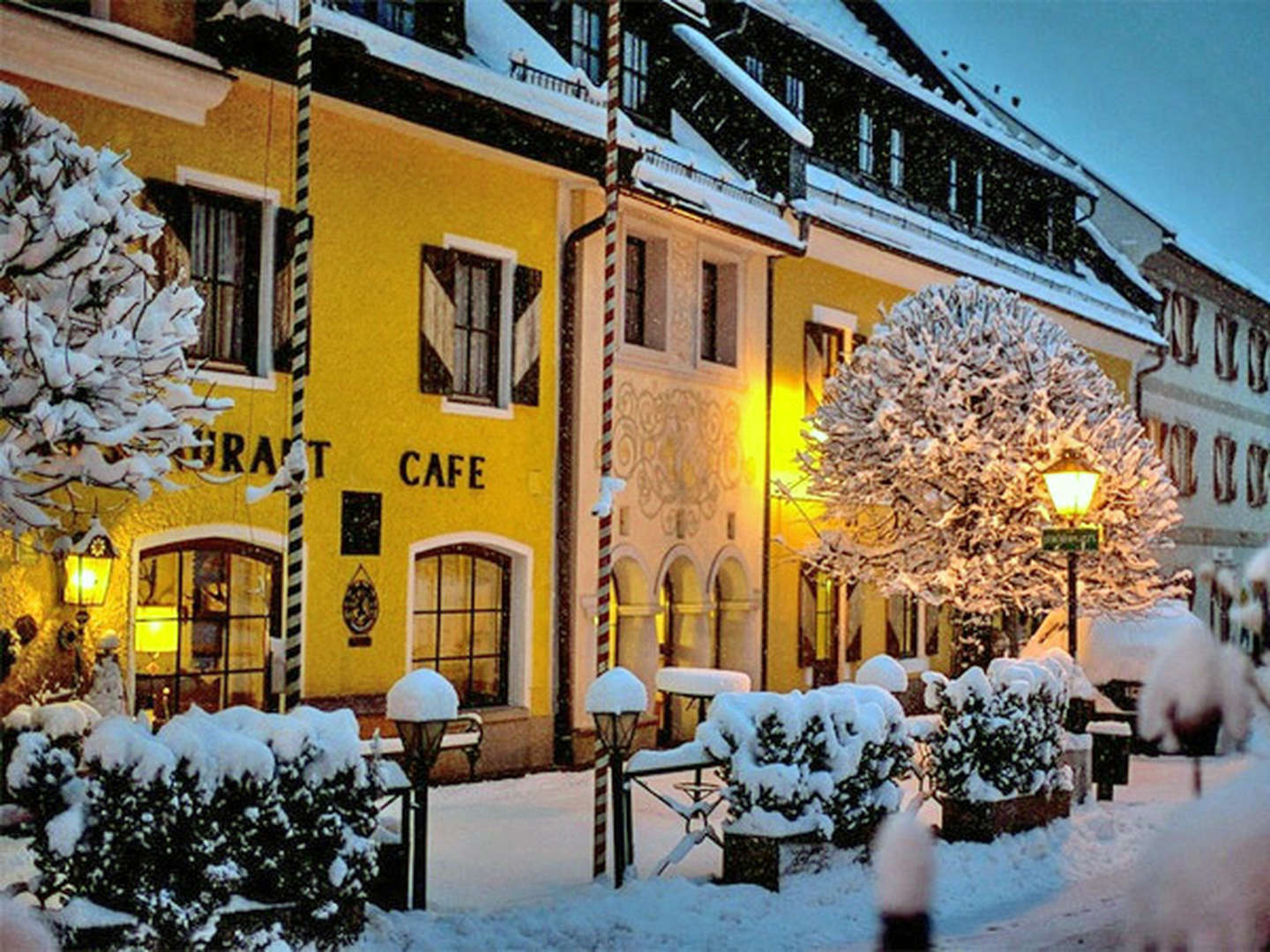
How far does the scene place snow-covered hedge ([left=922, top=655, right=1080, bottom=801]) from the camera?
479 inches

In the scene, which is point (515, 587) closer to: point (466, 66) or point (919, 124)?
point (466, 66)

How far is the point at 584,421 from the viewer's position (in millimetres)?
16578

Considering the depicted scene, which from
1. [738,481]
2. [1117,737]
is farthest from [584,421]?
[1117,737]

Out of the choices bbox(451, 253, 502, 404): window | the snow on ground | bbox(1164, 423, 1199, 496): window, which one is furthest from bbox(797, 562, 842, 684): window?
bbox(1164, 423, 1199, 496): window

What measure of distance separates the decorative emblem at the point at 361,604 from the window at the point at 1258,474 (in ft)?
96.3

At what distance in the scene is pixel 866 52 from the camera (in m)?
26.1

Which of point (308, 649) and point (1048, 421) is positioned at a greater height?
point (1048, 421)

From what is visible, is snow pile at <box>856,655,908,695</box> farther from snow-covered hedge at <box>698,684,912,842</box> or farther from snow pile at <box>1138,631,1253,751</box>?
snow pile at <box>1138,631,1253,751</box>

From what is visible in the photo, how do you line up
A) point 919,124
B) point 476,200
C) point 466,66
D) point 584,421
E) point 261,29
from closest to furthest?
point 261,29 → point 466,66 → point 476,200 → point 584,421 → point 919,124

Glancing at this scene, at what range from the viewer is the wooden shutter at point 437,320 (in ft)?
48.9

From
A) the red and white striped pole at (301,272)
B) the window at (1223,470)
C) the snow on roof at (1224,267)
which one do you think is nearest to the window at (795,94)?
the red and white striped pole at (301,272)

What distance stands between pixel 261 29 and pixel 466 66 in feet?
7.25

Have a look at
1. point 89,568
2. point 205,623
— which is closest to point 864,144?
point 205,623

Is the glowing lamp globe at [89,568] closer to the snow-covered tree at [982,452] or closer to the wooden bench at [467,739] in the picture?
the wooden bench at [467,739]
